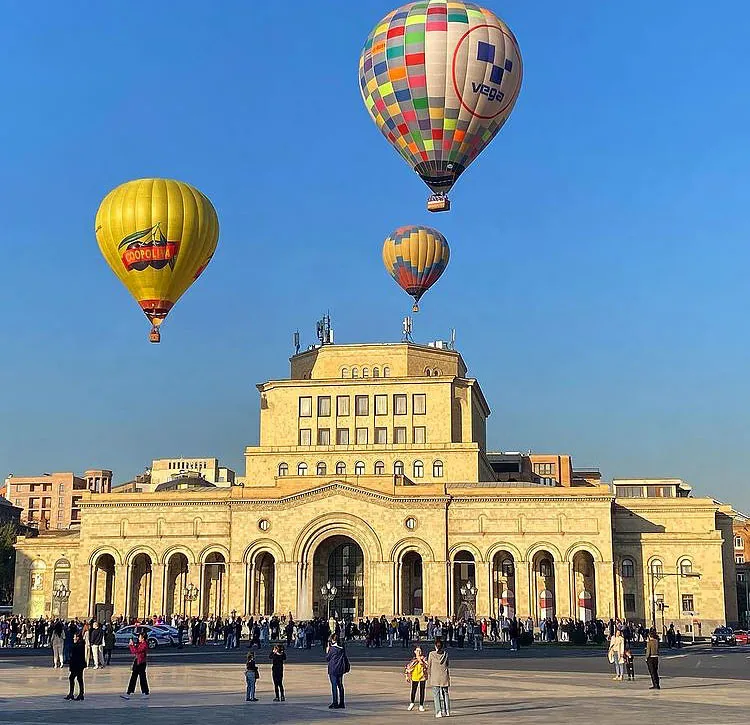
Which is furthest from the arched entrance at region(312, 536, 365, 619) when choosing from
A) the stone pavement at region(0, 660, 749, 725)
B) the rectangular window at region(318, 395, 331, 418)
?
the stone pavement at region(0, 660, 749, 725)

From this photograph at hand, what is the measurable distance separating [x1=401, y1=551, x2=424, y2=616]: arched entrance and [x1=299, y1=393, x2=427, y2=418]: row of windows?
11411 mm

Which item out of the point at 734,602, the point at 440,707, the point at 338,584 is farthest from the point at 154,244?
the point at 734,602

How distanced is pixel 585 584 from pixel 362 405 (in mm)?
20527

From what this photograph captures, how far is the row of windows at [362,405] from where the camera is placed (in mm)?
83625

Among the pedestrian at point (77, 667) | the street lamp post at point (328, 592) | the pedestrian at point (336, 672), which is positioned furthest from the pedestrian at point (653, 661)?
the street lamp post at point (328, 592)

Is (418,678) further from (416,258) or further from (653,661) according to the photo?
(416,258)

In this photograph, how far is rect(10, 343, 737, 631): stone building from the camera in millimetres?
74750

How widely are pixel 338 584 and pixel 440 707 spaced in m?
56.6

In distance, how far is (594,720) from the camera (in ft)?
69.5

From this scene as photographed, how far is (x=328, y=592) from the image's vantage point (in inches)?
2904

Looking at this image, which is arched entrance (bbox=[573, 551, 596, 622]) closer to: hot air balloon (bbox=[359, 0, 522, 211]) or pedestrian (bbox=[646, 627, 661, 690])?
hot air balloon (bbox=[359, 0, 522, 211])

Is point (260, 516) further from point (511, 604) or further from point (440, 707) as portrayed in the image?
point (440, 707)

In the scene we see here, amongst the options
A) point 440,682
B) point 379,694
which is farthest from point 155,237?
point 440,682

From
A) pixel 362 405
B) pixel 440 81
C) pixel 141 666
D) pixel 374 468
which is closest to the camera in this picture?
pixel 141 666
